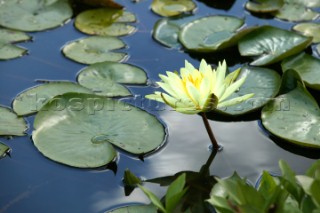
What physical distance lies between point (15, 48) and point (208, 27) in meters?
0.91

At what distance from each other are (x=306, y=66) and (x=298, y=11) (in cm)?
64

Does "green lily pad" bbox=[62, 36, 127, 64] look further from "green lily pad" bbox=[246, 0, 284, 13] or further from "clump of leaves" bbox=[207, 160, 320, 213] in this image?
"clump of leaves" bbox=[207, 160, 320, 213]

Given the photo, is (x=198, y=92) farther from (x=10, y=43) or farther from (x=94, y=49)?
(x=10, y=43)

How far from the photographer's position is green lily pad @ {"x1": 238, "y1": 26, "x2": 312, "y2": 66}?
8.45ft

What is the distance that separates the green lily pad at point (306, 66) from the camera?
243 cm

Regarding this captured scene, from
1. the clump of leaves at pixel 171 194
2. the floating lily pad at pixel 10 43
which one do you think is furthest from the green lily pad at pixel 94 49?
the clump of leaves at pixel 171 194

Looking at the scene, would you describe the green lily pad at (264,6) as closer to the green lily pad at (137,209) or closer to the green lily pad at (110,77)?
the green lily pad at (110,77)

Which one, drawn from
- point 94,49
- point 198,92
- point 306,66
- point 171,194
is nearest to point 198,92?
point 198,92

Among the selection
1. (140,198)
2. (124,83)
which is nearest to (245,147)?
(140,198)

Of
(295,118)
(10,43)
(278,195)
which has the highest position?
(278,195)

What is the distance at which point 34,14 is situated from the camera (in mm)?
3014

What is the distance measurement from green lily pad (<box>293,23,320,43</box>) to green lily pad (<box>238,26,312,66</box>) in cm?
17

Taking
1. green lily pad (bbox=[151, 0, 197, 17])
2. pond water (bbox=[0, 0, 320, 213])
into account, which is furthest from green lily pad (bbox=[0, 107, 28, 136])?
green lily pad (bbox=[151, 0, 197, 17])

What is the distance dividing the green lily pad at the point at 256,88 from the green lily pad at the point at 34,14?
3.40ft
